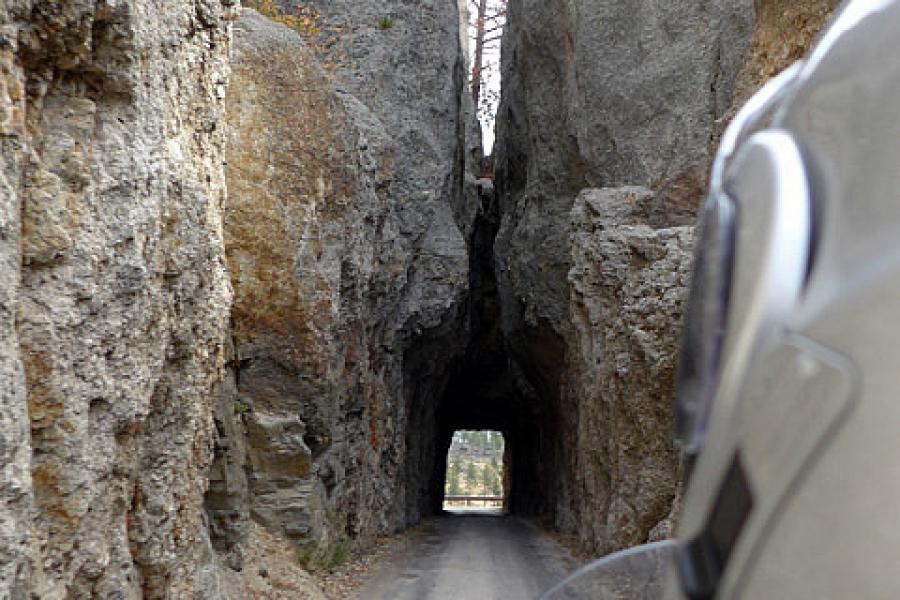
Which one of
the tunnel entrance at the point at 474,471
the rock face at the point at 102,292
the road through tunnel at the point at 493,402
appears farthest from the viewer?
the tunnel entrance at the point at 474,471

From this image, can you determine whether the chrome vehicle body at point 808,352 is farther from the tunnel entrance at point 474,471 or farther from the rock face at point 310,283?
the tunnel entrance at point 474,471

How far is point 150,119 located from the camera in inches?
215

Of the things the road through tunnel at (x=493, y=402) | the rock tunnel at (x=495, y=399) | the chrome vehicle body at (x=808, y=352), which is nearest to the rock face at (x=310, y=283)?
the road through tunnel at (x=493, y=402)

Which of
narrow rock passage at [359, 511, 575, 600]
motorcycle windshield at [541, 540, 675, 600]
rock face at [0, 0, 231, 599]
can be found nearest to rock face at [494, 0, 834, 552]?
narrow rock passage at [359, 511, 575, 600]

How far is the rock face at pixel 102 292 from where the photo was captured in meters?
3.96

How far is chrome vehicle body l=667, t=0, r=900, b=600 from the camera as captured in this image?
1.07m

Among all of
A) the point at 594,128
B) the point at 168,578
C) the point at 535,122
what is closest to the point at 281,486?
the point at 168,578

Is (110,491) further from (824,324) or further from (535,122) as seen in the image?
(535,122)

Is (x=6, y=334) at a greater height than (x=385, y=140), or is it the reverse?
(x=385, y=140)

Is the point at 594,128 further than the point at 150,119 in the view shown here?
Yes

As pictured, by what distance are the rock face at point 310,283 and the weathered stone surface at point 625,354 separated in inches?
144

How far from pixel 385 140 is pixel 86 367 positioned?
35.6ft

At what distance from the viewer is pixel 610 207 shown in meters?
13.6

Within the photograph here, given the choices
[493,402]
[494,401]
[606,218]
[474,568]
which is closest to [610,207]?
[606,218]
